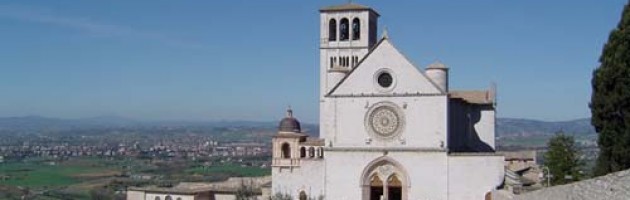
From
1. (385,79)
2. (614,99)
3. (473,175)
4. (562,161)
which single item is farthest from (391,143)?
(614,99)

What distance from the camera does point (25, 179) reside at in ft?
448

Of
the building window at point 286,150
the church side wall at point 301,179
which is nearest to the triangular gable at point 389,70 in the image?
the church side wall at point 301,179

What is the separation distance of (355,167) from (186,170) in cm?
10979

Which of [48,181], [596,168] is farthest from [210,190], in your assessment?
[48,181]

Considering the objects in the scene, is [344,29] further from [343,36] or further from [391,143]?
[391,143]

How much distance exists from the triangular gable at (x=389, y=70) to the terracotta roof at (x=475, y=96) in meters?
5.15

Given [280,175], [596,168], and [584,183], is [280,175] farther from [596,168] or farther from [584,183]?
[584,183]

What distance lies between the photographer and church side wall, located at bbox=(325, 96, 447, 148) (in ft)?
138

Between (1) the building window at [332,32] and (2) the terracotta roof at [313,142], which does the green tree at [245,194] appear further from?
(1) the building window at [332,32]

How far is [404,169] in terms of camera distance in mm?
42969

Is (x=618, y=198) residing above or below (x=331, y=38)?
below

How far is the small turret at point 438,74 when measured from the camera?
42438mm

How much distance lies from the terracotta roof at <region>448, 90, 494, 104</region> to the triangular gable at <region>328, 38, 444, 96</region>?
5.15 m

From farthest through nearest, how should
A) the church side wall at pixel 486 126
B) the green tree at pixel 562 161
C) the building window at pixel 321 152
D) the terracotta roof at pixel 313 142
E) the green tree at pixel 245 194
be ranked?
the green tree at pixel 245 194 < the terracotta roof at pixel 313 142 < the church side wall at pixel 486 126 < the building window at pixel 321 152 < the green tree at pixel 562 161
